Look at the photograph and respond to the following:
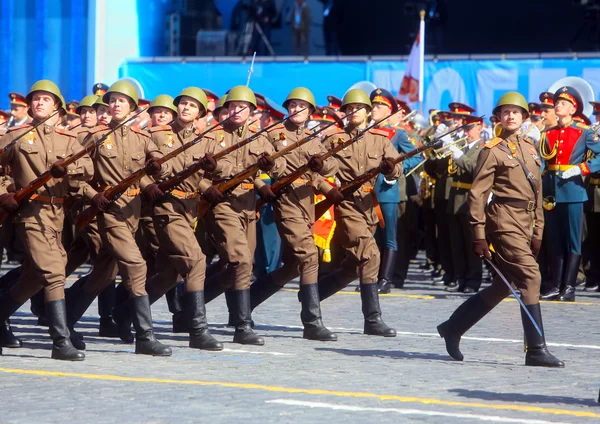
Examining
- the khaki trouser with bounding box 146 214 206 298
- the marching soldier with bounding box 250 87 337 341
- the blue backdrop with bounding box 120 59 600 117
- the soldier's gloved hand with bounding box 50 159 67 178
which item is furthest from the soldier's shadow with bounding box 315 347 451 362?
the blue backdrop with bounding box 120 59 600 117

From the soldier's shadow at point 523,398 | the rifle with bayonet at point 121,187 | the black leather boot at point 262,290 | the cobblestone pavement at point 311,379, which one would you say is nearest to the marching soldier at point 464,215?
the cobblestone pavement at point 311,379

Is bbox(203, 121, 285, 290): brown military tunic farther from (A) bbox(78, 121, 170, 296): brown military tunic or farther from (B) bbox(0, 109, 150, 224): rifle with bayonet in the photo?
(B) bbox(0, 109, 150, 224): rifle with bayonet

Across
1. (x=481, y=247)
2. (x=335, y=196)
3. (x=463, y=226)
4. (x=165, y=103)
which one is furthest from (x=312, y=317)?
(x=463, y=226)

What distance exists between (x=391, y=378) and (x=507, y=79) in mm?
10022

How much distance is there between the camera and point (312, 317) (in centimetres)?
1024

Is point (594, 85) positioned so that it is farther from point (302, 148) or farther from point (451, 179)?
point (302, 148)

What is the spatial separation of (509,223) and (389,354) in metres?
1.28

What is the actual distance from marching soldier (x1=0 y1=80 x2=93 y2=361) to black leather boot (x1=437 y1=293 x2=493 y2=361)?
2471 millimetres

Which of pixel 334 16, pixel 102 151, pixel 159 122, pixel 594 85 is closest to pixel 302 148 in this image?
pixel 159 122

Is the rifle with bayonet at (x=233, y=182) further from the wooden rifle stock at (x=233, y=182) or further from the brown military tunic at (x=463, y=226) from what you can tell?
the brown military tunic at (x=463, y=226)

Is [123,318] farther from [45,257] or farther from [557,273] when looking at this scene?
[557,273]

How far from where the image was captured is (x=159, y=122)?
10.4 meters

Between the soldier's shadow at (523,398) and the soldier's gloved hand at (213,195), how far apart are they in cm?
274

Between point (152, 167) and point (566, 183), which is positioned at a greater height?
point (152, 167)
